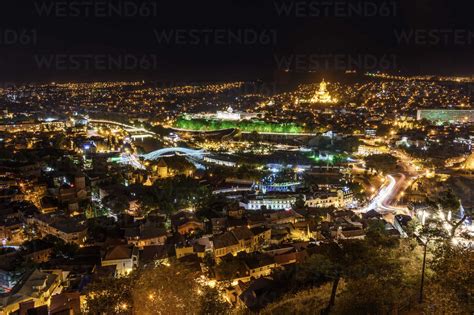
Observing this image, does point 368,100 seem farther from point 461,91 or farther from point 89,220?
point 89,220

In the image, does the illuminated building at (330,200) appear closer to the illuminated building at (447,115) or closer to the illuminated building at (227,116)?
the illuminated building at (447,115)

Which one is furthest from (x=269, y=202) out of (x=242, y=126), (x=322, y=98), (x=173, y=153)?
(x=322, y=98)

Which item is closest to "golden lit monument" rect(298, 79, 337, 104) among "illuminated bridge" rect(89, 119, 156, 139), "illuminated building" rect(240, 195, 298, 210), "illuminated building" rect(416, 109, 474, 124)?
"illuminated building" rect(416, 109, 474, 124)

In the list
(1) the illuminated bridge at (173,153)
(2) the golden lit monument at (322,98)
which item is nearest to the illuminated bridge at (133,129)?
(1) the illuminated bridge at (173,153)

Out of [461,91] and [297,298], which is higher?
[461,91]

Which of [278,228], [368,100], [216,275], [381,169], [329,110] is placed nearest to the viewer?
[216,275]

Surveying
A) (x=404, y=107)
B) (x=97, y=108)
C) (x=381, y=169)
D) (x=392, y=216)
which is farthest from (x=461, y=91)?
(x=392, y=216)

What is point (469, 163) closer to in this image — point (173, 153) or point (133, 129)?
point (173, 153)
